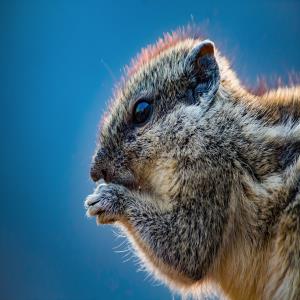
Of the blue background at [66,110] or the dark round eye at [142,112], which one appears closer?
the dark round eye at [142,112]

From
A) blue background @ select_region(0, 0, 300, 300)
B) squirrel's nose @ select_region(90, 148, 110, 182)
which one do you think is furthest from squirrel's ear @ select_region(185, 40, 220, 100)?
blue background @ select_region(0, 0, 300, 300)

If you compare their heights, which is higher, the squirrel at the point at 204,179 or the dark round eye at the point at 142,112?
the dark round eye at the point at 142,112

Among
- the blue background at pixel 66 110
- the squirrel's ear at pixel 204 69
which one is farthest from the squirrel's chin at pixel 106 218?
the blue background at pixel 66 110

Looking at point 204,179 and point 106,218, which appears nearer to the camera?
point 204,179

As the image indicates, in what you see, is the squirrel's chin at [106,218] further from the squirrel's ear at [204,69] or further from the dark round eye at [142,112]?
the squirrel's ear at [204,69]

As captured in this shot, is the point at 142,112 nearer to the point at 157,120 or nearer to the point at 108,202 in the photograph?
the point at 157,120

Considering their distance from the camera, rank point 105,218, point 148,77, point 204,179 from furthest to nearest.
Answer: point 148,77 → point 105,218 → point 204,179

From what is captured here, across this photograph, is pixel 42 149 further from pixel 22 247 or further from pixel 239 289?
pixel 239 289

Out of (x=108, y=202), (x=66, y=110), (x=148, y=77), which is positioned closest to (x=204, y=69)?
(x=148, y=77)

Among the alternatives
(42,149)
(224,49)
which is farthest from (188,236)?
(42,149)
